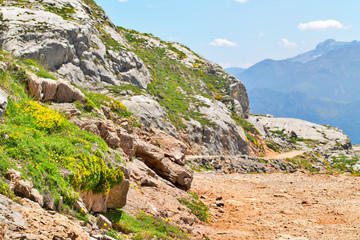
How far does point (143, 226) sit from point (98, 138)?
3.52 metres

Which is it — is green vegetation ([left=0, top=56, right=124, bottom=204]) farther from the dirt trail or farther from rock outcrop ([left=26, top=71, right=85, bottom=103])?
the dirt trail

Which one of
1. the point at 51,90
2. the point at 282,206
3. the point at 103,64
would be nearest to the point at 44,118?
the point at 51,90

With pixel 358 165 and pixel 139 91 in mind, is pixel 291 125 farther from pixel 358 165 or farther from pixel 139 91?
pixel 139 91

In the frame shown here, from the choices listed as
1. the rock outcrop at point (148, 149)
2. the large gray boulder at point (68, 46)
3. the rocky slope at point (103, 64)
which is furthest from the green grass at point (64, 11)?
the rock outcrop at point (148, 149)

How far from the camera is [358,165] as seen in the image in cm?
5062

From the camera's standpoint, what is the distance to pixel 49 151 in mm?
8055

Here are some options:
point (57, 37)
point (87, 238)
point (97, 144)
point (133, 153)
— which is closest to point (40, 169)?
point (87, 238)

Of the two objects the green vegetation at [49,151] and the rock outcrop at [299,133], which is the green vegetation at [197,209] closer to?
the green vegetation at [49,151]

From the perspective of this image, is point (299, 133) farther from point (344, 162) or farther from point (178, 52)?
point (178, 52)

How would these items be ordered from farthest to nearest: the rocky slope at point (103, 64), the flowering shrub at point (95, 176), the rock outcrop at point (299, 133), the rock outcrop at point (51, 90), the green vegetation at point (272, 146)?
the rock outcrop at point (299, 133) → the green vegetation at point (272, 146) → the rocky slope at point (103, 64) → the rock outcrop at point (51, 90) → the flowering shrub at point (95, 176)

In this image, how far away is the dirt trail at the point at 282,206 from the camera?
12789 millimetres

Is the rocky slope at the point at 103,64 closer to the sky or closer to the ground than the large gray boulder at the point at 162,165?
closer to the sky

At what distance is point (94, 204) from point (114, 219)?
853 millimetres

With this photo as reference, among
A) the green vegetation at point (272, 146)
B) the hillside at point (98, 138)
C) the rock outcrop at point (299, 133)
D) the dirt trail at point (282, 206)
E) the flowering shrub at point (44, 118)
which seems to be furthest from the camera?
the rock outcrop at point (299, 133)
